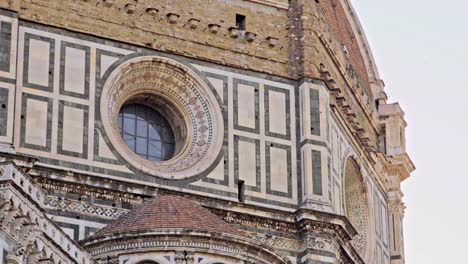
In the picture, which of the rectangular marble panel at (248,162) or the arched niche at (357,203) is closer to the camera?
the rectangular marble panel at (248,162)

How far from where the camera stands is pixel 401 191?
36.2 m

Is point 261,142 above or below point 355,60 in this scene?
below

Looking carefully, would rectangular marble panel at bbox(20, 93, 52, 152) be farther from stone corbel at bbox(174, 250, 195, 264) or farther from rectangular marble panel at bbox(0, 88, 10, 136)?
stone corbel at bbox(174, 250, 195, 264)

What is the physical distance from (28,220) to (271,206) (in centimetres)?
961

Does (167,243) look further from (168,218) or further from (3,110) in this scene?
(3,110)

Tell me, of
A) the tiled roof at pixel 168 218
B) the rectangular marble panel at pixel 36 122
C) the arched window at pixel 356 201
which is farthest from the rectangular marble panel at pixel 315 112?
the rectangular marble panel at pixel 36 122

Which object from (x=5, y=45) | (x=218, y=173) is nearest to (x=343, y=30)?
(x=218, y=173)

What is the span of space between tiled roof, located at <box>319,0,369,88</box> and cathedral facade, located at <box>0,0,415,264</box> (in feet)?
2.32

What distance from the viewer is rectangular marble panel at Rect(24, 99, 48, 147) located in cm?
2814

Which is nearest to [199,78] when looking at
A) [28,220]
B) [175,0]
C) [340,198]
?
[175,0]

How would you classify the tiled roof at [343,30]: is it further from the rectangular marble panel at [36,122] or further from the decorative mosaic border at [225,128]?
the rectangular marble panel at [36,122]

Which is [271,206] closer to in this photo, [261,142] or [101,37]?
[261,142]

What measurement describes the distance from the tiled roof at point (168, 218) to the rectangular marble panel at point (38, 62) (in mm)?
2930

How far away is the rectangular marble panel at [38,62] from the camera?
2866 centimetres
